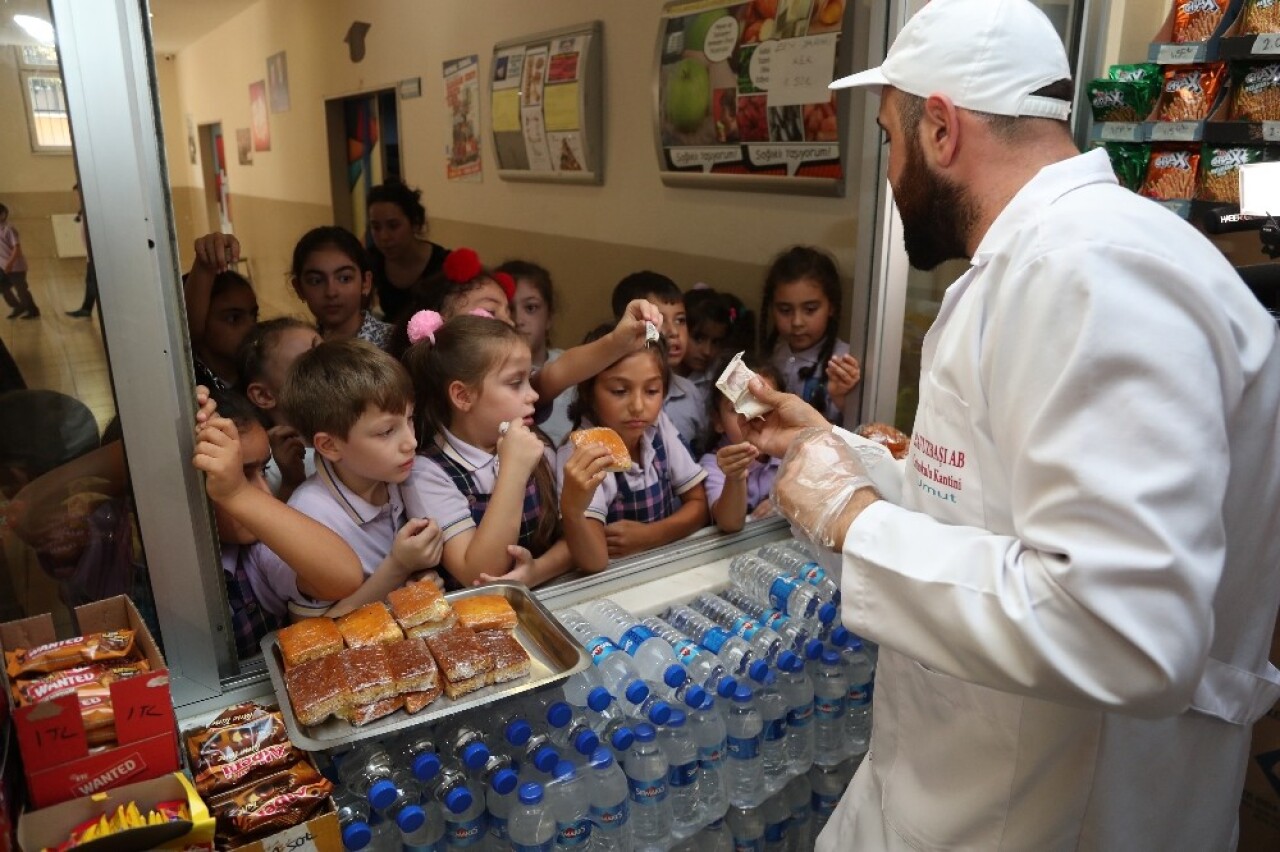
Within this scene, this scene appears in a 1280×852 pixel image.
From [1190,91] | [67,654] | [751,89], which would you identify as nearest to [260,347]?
[67,654]

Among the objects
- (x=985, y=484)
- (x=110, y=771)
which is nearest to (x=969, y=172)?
(x=985, y=484)

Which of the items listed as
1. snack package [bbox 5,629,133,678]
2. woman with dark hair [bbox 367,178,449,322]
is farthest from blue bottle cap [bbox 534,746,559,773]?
woman with dark hair [bbox 367,178,449,322]

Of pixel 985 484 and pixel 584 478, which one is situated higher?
pixel 985 484

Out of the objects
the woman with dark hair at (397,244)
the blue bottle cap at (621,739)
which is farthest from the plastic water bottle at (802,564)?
the woman with dark hair at (397,244)

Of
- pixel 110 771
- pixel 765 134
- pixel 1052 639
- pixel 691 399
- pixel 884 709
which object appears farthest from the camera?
pixel 765 134

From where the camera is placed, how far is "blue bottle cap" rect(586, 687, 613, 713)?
61.6 inches

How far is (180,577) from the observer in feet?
4.80

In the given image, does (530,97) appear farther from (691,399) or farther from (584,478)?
(584,478)

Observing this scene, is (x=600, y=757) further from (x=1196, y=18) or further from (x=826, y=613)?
(x=1196, y=18)

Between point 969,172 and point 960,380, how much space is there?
35 cm

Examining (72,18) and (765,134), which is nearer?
(72,18)

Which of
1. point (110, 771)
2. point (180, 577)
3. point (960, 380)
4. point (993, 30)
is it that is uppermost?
point (993, 30)

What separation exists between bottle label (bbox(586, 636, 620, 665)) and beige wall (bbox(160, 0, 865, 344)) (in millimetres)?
1478

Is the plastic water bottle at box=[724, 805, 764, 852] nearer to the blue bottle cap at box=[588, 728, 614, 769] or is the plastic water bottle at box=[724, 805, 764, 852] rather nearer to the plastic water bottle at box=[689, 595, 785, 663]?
the plastic water bottle at box=[689, 595, 785, 663]
